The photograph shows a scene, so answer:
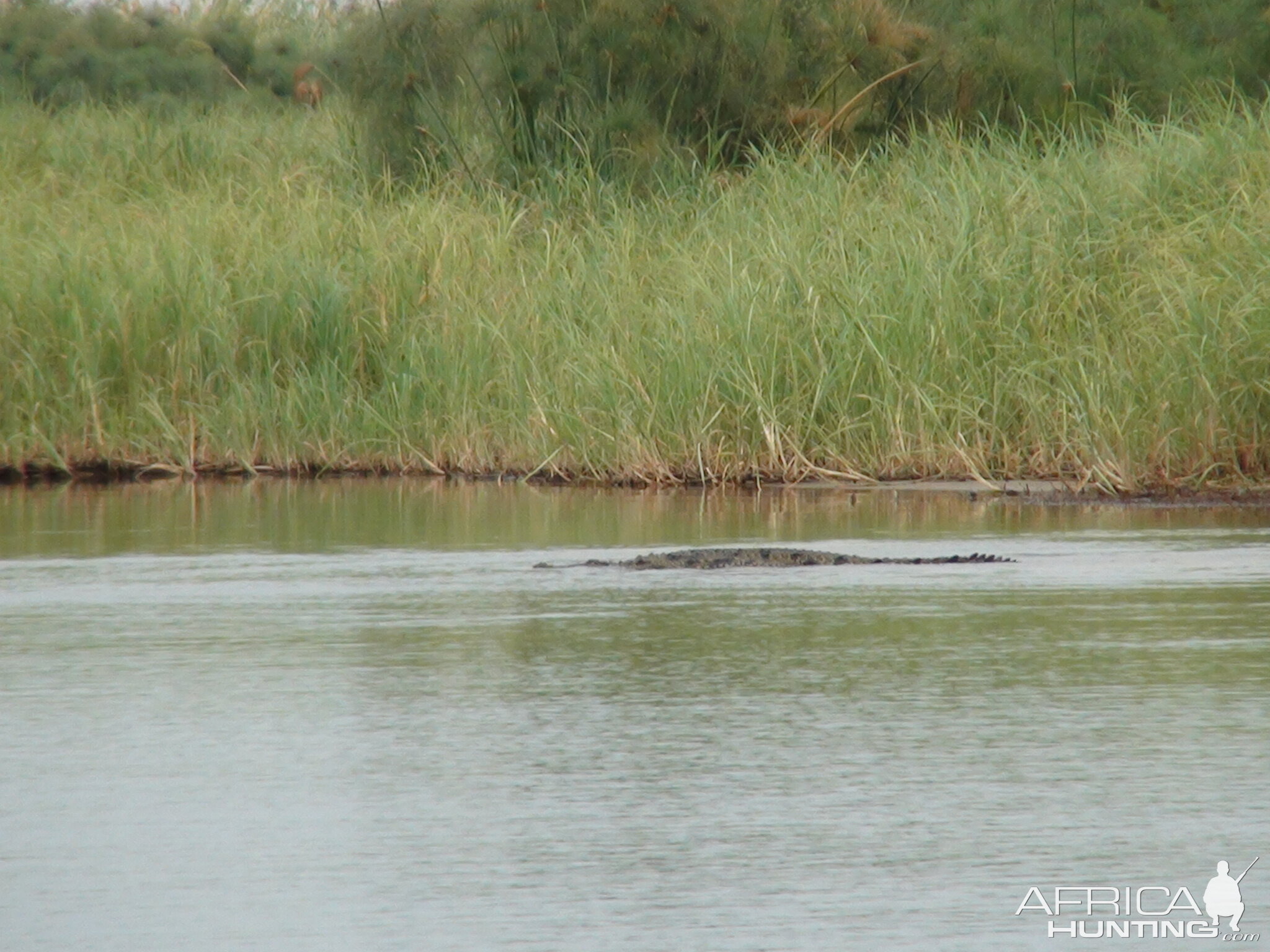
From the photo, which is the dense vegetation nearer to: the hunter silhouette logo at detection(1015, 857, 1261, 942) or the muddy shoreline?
the muddy shoreline

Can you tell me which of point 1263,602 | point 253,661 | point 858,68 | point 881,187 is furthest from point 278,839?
point 858,68

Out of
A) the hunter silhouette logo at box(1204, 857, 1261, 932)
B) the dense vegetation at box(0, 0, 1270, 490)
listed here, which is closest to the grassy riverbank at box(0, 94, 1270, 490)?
the dense vegetation at box(0, 0, 1270, 490)

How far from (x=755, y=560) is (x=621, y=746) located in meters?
3.13

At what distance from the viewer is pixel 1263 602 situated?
21.5 ft

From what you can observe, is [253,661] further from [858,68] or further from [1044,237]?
[858,68]

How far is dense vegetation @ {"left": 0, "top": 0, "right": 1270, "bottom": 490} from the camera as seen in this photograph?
11156 mm

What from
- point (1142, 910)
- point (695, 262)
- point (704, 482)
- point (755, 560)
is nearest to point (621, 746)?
point (1142, 910)

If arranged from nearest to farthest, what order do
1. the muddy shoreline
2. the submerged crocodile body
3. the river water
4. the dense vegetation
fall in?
the river water < the submerged crocodile body < the muddy shoreline < the dense vegetation

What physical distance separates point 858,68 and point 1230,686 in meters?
12.6

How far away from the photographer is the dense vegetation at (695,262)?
11156 mm

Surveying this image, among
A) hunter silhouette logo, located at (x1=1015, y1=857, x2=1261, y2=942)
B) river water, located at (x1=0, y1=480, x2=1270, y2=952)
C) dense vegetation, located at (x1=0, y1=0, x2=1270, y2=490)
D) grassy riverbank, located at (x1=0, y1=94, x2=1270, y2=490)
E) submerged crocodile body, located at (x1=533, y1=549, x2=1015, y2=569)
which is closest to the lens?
hunter silhouette logo, located at (x1=1015, y1=857, x2=1261, y2=942)

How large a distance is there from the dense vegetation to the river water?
110 inches

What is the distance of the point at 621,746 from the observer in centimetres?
463

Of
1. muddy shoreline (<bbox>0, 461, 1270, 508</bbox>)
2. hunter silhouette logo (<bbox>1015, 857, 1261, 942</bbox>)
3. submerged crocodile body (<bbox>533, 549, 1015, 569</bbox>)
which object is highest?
muddy shoreline (<bbox>0, 461, 1270, 508</bbox>)
